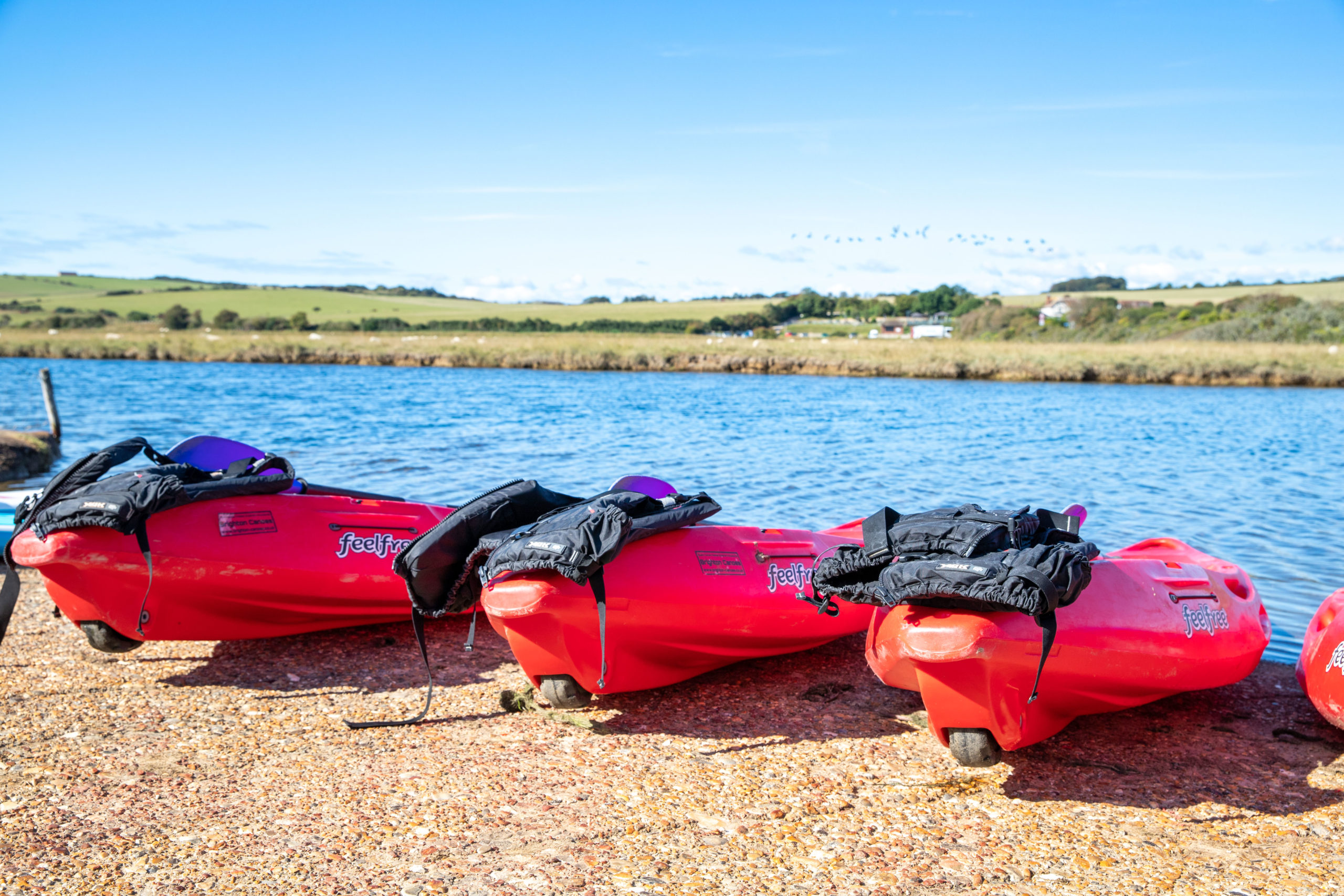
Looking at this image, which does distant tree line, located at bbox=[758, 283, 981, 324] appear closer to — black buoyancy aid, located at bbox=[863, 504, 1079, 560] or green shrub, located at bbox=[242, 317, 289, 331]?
Result: green shrub, located at bbox=[242, 317, 289, 331]

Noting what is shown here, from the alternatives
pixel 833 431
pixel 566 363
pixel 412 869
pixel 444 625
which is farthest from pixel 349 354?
pixel 412 869

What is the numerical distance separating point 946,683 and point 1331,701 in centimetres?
217

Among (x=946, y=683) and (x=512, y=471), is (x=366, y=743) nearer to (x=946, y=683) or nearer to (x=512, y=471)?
(x=946, y=683)

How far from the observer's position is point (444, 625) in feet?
21.0

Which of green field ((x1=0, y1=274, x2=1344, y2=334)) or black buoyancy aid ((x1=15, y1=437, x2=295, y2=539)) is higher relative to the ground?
green field ((x1=0, y1=274, x2=1344, y2=334))

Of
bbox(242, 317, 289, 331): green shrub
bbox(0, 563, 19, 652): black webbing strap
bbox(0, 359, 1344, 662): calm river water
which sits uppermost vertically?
bbox(242, 317, 289, 331): green shrub

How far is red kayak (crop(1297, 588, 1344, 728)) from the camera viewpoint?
4.55m

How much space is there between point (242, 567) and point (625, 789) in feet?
9.50

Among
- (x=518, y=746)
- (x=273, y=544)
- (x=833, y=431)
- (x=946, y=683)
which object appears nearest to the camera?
(x=946, y=683)

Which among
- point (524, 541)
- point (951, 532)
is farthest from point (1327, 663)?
point (524, 541)

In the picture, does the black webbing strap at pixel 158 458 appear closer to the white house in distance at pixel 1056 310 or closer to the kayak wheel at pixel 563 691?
the kayak wheel at pixel 563 691

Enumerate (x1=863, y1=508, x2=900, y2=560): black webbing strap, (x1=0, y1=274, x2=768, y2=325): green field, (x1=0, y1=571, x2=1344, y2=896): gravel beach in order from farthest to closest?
1. (x1=0, y1=274, x2=768, y2=325): green field
2. (x1=863, y1=508, x2=900, y2=560): black webbing strap
3. (x1=0, y1=571, x2=1344, y2=896): gravel beach

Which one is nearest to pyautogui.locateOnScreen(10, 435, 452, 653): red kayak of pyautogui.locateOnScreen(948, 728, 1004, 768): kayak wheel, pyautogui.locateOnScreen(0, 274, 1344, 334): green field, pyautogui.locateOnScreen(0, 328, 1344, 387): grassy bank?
pyautogui.locateOnScreen(948, 728, 1004, 768): kayak wheel

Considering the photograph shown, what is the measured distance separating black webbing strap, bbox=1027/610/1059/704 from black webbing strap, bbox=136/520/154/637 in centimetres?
456
